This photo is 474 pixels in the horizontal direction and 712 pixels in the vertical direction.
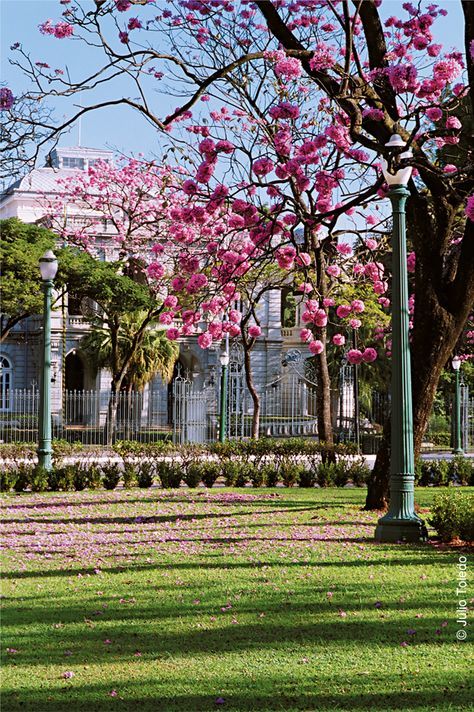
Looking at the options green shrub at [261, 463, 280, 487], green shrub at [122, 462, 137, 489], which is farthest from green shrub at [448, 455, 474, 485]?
green shrub at [122, 462, 137, 489]

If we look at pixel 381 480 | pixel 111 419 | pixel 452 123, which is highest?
pixel 452 123

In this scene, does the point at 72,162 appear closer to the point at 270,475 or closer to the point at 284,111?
the point at 270,475

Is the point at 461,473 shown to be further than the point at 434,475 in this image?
Yes

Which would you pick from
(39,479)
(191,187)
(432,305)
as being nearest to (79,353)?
(39,479)

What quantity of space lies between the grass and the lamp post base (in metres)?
0.18

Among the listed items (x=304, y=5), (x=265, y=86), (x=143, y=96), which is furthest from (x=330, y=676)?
(x=265, y=86)

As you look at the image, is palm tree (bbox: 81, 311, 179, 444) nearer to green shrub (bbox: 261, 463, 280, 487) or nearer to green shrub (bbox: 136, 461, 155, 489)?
green shrub (bbox: 261, 463, 280, 487)

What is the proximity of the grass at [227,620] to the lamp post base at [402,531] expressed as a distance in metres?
0.18

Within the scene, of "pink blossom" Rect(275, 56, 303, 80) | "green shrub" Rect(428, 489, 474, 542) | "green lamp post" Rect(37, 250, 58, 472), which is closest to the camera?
"green shrub" Rect(428, 489, 474, 542)

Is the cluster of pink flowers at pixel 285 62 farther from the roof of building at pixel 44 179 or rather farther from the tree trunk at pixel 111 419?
the roof of building at pixel 44 179

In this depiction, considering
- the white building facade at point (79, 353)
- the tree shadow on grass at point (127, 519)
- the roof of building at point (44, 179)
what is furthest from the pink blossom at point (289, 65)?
the roof of building at point (44, 179)

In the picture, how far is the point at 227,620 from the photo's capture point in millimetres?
6484

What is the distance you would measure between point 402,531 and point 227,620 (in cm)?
393

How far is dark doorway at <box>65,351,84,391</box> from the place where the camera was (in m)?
52.6
